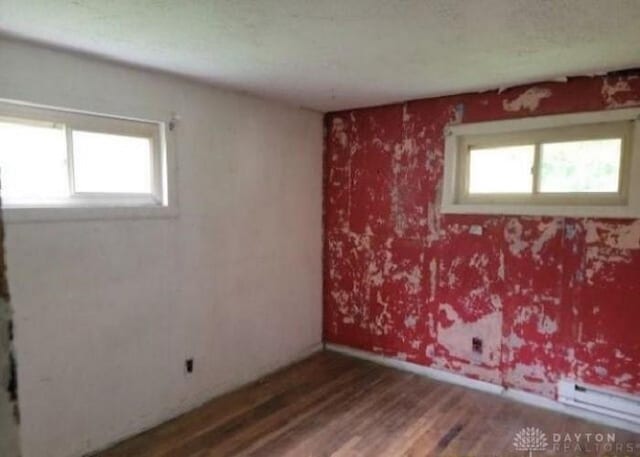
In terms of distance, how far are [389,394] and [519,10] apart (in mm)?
2482

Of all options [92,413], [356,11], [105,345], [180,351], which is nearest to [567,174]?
[356,11]

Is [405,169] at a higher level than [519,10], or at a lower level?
lower

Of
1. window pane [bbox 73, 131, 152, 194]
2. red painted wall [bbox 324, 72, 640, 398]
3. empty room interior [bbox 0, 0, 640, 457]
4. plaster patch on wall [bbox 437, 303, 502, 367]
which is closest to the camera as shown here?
empty room interior [bbox 0, 0, 640, 457]

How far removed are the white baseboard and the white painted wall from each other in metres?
0.59

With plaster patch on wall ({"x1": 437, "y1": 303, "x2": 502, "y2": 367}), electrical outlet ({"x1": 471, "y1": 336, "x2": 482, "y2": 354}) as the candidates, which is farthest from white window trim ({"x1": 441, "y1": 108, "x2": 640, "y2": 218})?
electrical outlet ({"x1": 471, "y1": 336, "x2": 482, "y2": 354})

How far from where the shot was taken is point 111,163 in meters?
2.41

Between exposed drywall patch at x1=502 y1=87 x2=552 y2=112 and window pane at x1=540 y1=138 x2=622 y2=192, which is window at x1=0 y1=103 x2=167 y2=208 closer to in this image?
exposed drywall patch at x1=502 y1=87 x2=552 y2=112

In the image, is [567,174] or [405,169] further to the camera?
[405,169]

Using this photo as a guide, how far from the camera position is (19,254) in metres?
1.98

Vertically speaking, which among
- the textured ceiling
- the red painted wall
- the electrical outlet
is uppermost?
the textured ceiling

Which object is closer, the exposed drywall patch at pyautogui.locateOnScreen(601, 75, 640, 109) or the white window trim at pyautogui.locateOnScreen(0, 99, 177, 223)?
the white window trim at pyautogui.locateOnScreen(0, 99, 177, 223)

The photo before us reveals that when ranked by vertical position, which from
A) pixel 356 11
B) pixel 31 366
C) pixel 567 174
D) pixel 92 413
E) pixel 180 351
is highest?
pixel 356 11

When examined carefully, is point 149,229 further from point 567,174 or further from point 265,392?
point 567,174

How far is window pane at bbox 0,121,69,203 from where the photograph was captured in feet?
6.53
